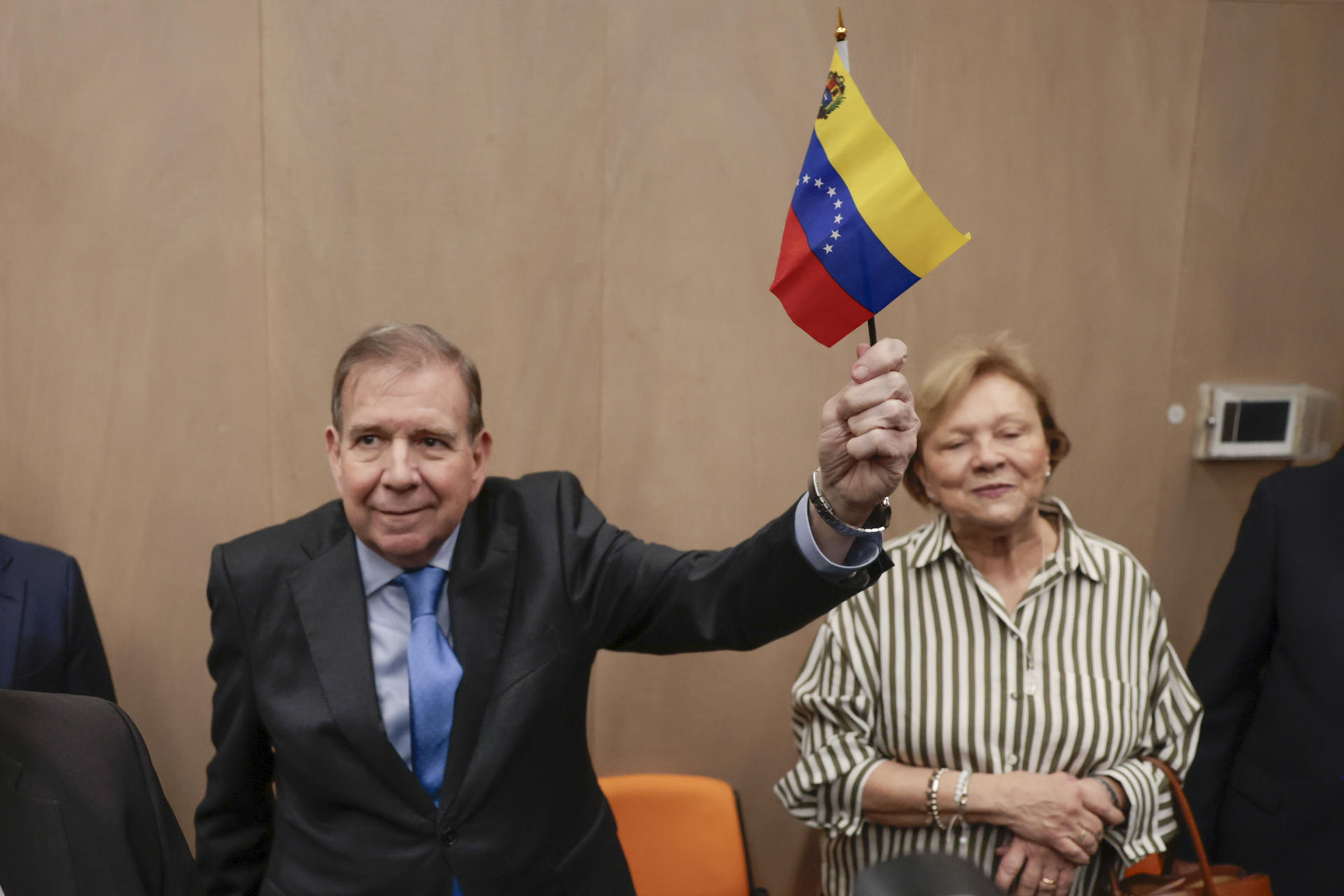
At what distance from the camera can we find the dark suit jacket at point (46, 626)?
2186mm

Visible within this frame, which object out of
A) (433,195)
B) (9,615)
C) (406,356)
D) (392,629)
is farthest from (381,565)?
(433,195)

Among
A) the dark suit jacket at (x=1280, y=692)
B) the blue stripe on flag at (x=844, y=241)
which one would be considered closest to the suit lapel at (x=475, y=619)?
the blue stripe on flag at (x=844, y=241)

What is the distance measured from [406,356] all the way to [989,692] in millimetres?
1286

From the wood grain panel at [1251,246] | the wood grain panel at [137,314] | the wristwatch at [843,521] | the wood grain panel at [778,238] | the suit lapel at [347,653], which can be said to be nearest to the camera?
the wristwatch at [843,521]

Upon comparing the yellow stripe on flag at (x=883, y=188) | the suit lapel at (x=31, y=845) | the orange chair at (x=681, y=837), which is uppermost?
the yellow stripe on flag at (x=883, y=188)

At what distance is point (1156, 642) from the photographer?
87.7 inches

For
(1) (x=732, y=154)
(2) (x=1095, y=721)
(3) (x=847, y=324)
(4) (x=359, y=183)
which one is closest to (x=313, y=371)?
(4) (x=359, y=183)

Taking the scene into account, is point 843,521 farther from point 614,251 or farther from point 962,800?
point 614,251

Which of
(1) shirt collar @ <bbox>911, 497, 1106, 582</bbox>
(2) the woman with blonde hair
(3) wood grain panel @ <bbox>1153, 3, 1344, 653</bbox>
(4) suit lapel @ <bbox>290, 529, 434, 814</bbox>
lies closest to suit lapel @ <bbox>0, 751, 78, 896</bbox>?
(4) suit lapel @ <bbox>290, 529, 434, 814</bbox>

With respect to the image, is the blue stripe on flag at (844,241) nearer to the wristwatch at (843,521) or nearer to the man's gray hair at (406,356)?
the wristwatch at (843,521)

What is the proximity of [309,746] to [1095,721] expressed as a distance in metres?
1.45

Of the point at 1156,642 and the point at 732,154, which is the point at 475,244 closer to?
the point at 732,154

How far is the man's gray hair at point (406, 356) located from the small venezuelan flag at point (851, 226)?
0.62 meters

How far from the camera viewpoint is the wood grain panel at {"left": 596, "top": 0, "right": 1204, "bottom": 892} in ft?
8.61
